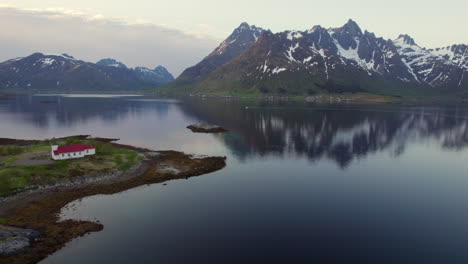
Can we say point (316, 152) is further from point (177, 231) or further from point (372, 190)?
point (177, 231)

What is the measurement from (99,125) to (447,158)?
561 ft

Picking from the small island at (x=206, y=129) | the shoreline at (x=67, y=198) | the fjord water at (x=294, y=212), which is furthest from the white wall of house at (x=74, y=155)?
the small island at (x=206, y=129)

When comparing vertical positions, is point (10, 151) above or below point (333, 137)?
A: above

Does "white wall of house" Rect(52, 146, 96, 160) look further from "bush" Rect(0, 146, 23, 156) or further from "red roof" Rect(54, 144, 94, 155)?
"bush" Rect(0, 146, 23, 156)

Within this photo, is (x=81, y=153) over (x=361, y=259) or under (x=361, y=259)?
over

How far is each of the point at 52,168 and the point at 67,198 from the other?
51.1ft

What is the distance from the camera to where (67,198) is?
207ft

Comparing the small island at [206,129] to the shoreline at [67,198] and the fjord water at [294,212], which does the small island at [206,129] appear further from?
the shoreline at [67,198]

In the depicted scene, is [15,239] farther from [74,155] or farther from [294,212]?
[294,212]

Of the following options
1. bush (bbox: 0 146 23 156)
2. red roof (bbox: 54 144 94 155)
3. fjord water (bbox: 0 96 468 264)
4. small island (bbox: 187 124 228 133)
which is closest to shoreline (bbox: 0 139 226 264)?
fjord water (bbox: 0 96 468 264)

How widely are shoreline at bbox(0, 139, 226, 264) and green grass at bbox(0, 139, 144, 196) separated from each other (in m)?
3.11

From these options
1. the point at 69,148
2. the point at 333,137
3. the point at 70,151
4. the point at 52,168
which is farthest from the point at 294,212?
the point at 333,137

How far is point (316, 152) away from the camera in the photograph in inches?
4370

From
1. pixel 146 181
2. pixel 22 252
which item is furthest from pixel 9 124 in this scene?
pixel 22 252
